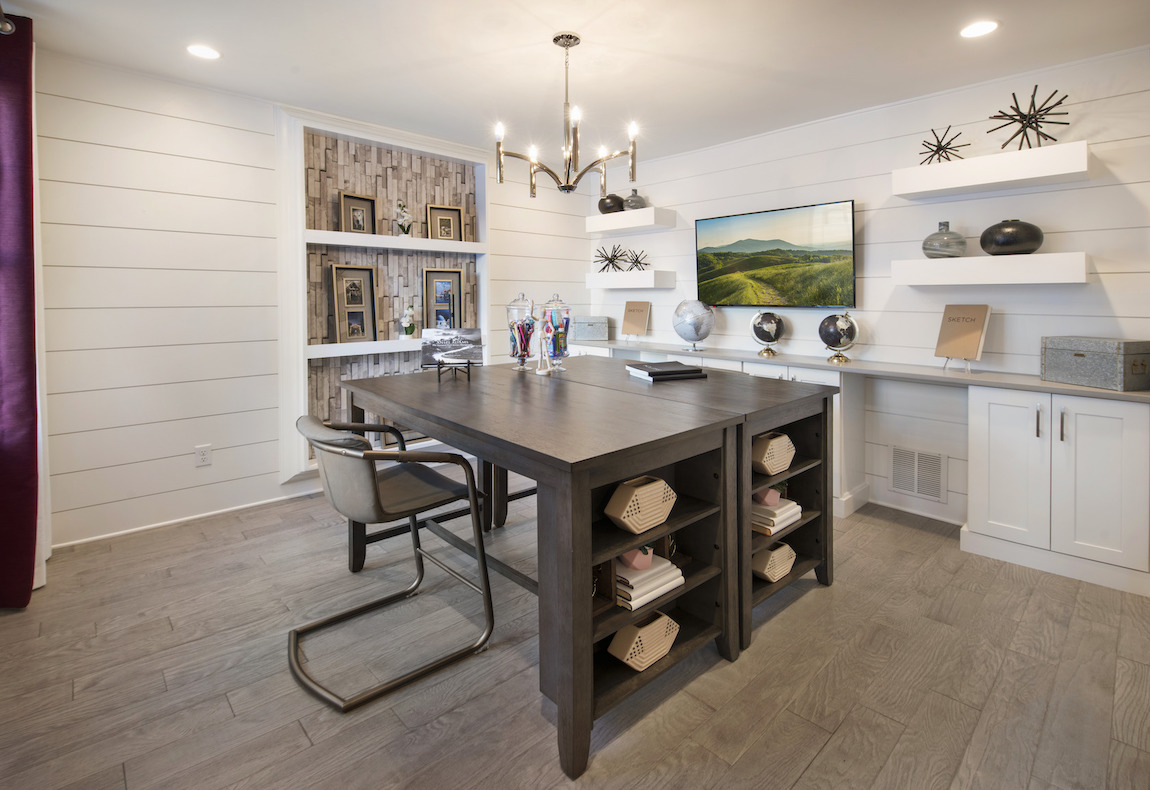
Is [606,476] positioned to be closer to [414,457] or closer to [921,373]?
[414,457]

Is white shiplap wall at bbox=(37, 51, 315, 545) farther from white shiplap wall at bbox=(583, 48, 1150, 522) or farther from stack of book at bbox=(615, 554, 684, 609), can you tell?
white shiplap wall at bbox=(583, 48, 1150, 522)

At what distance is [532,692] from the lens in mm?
1910

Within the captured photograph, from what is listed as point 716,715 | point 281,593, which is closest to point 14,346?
point 281,593

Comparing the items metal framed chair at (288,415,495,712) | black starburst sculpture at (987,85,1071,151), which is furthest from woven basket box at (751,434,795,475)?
black starburst sculpture at (987,85,1071,151)

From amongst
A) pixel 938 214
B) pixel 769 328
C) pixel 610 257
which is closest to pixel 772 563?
pixel 769 328

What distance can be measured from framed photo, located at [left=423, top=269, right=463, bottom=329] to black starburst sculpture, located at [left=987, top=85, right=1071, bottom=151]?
3.54 metres

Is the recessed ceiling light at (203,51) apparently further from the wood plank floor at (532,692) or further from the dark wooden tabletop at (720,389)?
the wood plank floor at (532,692)

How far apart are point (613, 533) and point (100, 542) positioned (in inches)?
→ 117

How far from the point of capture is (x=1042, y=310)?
2971mm

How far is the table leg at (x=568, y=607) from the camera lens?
4.88 ft

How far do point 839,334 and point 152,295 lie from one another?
3.97 meters

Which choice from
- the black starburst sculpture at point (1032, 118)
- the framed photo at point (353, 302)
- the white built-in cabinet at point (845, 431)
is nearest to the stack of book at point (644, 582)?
the white built-in cabinet at point (845, 431)

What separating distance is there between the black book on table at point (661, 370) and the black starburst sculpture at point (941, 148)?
1.90 metres

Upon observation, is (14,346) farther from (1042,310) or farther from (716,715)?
(1042,310)
